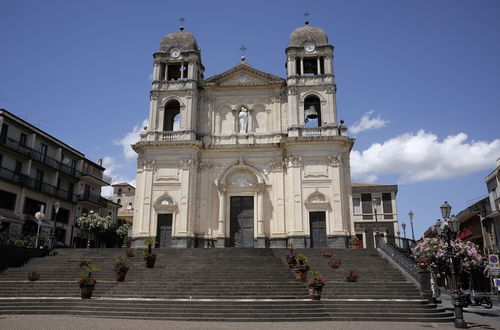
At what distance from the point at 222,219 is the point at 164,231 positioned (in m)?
4.32

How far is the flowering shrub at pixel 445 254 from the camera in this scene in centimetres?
2133

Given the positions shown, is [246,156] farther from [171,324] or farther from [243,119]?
[171,324]

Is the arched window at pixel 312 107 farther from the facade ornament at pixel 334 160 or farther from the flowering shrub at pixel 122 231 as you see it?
the flowering shrub at pixel 122 231

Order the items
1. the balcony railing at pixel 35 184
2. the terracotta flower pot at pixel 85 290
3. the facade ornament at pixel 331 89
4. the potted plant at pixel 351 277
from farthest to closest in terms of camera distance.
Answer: the balcony railing at pixel 35 184, the facade ornament at pixel 331 89, the potted plant at pixel 351 277, the terracotta flower pot at pixel 85 290

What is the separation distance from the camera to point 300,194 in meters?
29.0

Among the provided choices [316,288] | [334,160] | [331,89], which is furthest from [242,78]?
[316,288]

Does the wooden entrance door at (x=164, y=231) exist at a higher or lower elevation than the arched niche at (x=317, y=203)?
lower

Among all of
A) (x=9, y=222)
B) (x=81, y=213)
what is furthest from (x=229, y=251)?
(x=81, y=213)

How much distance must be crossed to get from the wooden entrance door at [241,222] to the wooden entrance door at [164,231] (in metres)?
4.46

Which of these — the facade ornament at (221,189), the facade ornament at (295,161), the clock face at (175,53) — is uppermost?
the clock face at (175,53)

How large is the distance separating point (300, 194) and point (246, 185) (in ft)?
14.0

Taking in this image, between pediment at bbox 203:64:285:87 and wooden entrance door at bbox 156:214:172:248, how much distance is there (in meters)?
11.2

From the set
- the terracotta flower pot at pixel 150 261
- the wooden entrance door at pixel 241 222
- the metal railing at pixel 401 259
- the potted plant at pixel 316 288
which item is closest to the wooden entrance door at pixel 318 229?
the wooden entrance door at pixel 241 222

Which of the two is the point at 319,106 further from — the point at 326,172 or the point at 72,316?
the point at 72,316
